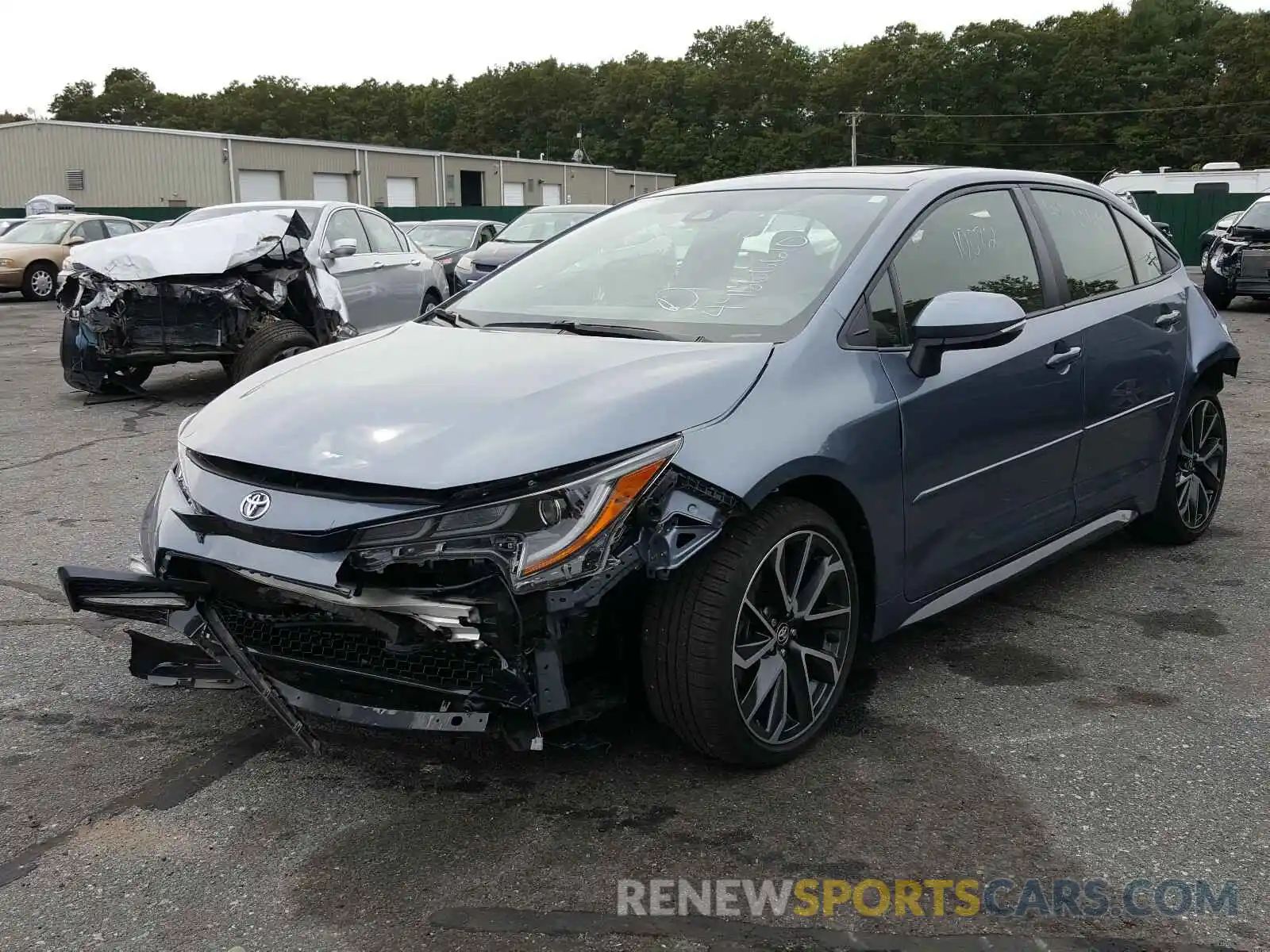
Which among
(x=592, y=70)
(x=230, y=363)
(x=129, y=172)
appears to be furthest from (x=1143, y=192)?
(x=592, y=70)

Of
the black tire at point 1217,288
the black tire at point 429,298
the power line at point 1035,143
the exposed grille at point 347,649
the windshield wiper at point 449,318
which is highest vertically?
the power line at point 1035,143

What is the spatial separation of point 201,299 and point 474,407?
22.0 ft

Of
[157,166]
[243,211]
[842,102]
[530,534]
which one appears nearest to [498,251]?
[243,211]

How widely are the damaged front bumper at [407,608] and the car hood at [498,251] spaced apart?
11297 millimetres

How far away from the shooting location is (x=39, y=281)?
2138 cm

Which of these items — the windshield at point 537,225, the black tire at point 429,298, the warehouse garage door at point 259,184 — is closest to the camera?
the black tire at point 429,298

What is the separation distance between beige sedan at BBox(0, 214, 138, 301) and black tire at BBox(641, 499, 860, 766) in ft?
67.8

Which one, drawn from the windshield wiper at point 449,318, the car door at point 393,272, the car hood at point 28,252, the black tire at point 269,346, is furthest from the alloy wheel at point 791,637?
the car hood at point 28,252

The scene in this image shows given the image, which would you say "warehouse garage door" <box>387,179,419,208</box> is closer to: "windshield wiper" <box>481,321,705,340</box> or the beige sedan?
the beige sedan

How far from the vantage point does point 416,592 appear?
2.63 m

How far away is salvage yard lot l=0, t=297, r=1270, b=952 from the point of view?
8.14ft

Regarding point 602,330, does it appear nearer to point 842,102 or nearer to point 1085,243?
point 1085,243

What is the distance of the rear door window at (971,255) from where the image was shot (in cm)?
365

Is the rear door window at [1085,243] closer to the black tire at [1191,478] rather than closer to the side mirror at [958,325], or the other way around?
the black tire at [1191,478]
